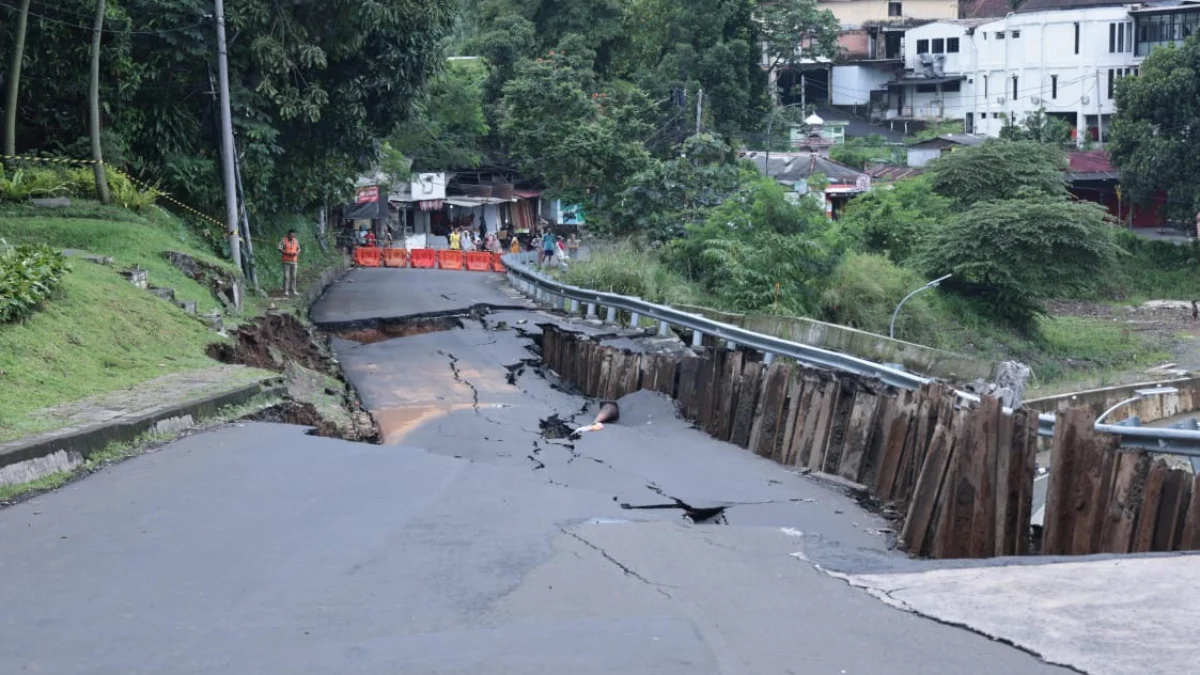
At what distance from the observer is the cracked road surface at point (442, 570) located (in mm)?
5527

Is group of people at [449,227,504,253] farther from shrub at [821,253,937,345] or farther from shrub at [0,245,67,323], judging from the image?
shrub at [0,245,67,323]

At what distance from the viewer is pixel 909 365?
25562mm

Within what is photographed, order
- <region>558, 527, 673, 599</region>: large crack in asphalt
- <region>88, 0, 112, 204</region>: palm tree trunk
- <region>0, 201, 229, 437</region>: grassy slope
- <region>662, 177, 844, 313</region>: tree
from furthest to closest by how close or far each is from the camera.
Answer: <region>662, 177, 844, 313</region>: tree < <region>88, 0, 112, 204</region>: palm tree trunk < <region>0, 201, 229, 437</region>: grassy slope < <region>558, 527, 673, 599</region>: large crack in asphalt

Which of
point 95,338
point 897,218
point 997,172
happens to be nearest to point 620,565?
point 95,338

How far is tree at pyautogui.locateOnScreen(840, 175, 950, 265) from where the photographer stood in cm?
4588

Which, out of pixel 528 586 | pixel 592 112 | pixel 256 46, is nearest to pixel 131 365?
pixel 528 586

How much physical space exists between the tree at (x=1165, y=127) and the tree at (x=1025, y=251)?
11.1 meters

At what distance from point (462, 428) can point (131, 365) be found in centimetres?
345

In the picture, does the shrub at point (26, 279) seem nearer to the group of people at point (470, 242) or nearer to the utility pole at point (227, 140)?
the utility pole at point (227, 140)

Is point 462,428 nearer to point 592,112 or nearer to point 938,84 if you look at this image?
point 592,112

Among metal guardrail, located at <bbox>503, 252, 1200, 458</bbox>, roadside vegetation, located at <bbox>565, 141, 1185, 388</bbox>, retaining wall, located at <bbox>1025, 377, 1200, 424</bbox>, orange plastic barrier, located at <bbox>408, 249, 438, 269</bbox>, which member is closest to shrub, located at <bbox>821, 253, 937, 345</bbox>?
roadside vegetation, located at <bbox>565, 141, 1185, 388</bbox>

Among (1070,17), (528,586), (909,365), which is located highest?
(1070,17)

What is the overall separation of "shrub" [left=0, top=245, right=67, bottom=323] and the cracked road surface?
2.97 m

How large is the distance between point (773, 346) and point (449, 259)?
29.6m
